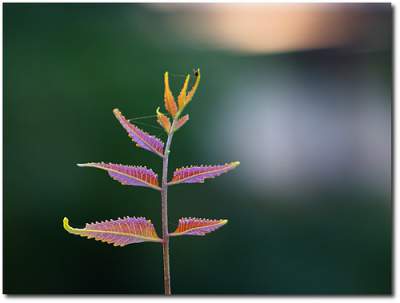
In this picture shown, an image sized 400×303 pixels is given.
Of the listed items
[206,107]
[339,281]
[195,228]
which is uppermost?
[206,107]

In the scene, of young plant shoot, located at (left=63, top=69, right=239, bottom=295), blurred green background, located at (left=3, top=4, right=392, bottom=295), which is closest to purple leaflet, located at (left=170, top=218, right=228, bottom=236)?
young plant shoot, located at (left=63, top=69, right=239, bottom=295)

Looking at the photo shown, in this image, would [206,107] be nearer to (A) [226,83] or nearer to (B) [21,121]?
(A) [226,83]

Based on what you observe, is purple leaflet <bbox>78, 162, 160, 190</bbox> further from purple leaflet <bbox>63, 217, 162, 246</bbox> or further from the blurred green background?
the blurred green background

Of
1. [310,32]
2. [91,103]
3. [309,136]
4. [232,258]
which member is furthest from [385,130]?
[91,103]

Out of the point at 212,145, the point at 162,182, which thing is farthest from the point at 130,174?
the point at 212,145

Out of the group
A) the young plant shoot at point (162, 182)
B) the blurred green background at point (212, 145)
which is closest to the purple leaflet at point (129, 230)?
the young plant shoot at point (162, 182)

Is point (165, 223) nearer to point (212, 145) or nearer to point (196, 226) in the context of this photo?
point (196, 226)
